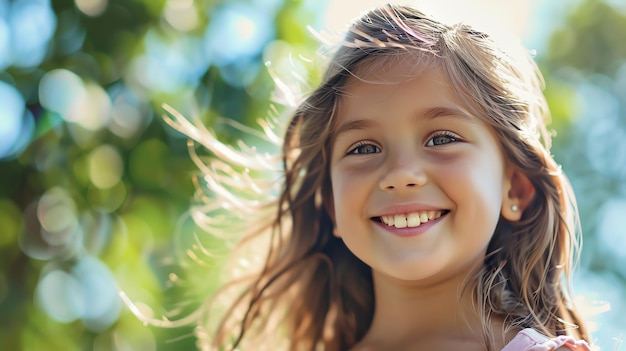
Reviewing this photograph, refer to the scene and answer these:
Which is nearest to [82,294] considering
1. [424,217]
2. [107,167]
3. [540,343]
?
[107,167]

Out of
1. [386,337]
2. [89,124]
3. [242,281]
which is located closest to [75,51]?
[89,124]

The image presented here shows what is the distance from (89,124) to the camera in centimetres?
327

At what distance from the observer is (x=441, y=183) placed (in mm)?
1576

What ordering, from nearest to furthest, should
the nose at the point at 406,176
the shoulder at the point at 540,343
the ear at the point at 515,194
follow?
the shoulder at the point at 540,343, the nose at the point at 406,176, the ear at the point at 515,194

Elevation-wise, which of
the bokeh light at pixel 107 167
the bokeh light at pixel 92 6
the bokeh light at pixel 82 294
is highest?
the bokeh light at pixel 92 6

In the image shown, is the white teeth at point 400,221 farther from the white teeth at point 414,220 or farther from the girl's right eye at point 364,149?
the girl's right eye at point 364,149

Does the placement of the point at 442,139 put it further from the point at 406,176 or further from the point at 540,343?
the point at 540,343

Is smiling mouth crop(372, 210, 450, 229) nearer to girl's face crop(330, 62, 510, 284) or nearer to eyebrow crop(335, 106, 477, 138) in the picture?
girl's face crop(330, 62, 510, 284)

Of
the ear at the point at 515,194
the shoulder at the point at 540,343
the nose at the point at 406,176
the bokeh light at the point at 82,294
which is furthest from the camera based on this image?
the bokeh light at the point at 82,294

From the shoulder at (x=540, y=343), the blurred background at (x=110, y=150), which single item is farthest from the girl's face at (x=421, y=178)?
the blurred background at (x=110, y=150)

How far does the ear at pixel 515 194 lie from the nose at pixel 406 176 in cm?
22

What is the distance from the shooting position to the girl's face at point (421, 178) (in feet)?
5.18

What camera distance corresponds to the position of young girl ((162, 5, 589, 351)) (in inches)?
62.5

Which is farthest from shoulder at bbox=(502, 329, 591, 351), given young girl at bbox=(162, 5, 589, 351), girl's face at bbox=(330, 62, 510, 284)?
girl's face at bbox=(330, 62, 510, 284)
